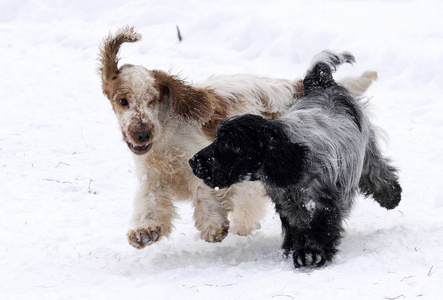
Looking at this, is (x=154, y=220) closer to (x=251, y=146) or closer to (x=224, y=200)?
(x=224, y=200)

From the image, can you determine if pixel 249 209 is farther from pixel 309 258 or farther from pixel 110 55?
pixel 110 55

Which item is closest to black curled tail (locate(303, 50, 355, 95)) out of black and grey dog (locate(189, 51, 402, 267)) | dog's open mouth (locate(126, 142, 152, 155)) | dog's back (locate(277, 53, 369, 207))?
dog's back (locate(277, 53, 369, 207))

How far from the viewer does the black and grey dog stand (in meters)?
Result: 4.34

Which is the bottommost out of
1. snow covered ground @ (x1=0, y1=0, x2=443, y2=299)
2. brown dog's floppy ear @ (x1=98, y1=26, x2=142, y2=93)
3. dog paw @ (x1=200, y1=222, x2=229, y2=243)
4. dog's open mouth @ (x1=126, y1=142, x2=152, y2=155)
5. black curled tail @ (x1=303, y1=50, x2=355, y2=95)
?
snow covered ground @ (x1=0, y1=0, x2=443, y2=299)

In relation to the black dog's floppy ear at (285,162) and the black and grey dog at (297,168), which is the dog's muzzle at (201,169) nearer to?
the black and grey dog at (297,168)

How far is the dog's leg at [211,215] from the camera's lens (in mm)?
4758

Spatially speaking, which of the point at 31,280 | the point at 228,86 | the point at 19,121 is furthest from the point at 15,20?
the point at 31,280

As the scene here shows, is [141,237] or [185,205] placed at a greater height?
[141,237]

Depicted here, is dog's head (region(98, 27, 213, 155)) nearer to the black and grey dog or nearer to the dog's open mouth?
the dog's open mouth

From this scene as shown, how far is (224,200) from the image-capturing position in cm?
499

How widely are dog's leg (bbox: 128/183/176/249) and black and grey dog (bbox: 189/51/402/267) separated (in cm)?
58

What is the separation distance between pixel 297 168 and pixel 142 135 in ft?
3.82

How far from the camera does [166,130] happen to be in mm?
5020

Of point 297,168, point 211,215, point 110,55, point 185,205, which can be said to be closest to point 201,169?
point 211,215
